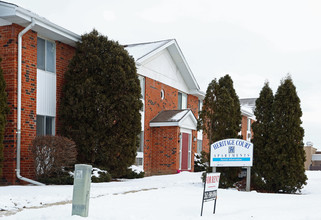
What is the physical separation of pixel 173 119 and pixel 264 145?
7.29m

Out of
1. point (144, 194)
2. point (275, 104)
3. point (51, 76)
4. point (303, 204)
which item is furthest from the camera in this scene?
point (51, 76)

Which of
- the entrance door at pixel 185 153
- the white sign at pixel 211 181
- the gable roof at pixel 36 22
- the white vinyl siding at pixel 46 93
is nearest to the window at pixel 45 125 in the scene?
the white vinyl siding at pixel 46 93

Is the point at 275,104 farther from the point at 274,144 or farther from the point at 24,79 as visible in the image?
the point at 24,79

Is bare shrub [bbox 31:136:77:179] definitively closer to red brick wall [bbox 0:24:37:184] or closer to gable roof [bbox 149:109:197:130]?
red brick wall [bbox 0:24:37:184]

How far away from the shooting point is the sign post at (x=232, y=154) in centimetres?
1259

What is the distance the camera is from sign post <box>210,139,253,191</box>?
1259 centimetres

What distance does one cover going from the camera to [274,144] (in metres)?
13.0

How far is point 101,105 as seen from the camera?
14.1 metres

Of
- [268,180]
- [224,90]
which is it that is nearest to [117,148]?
[224,90]

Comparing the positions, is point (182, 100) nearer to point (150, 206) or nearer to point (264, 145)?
point (264, 145)

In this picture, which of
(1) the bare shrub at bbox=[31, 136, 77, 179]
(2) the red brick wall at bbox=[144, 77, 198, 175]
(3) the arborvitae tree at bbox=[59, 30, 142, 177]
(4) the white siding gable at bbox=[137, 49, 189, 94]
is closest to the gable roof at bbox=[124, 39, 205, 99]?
(4) the white siding gable at bbox=[137, 49, 189, 94]

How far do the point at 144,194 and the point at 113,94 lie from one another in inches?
205

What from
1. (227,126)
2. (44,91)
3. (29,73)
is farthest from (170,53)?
(29,73)

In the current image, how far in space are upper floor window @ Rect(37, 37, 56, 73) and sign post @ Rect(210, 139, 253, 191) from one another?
268 inches
